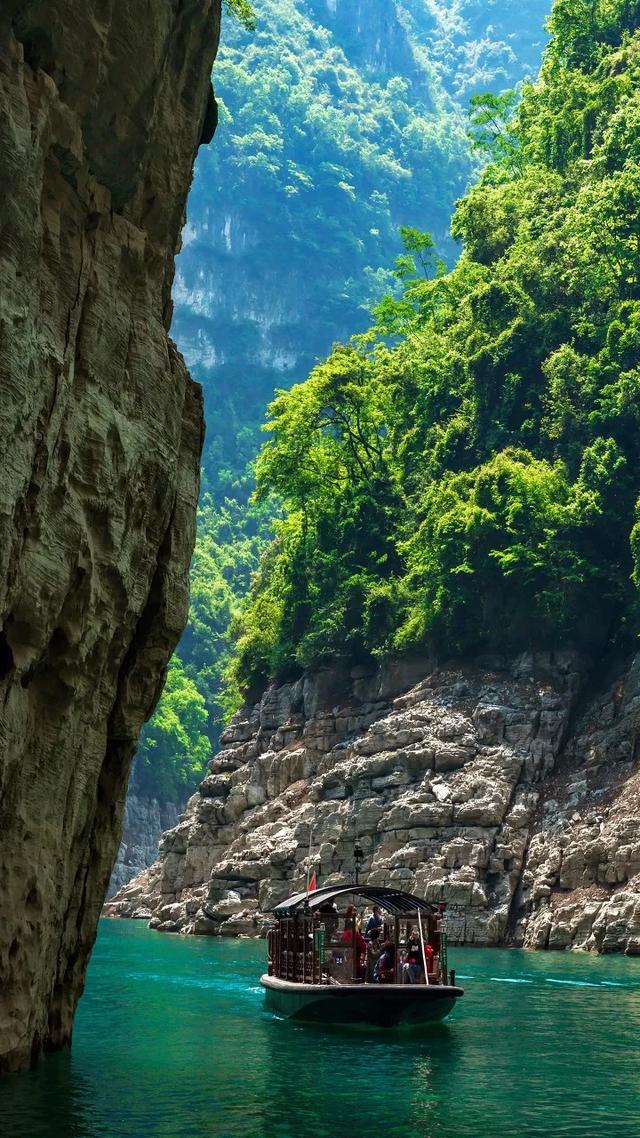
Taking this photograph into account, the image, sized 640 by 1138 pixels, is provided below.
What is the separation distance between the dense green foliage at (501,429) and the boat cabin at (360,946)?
94.9 ft

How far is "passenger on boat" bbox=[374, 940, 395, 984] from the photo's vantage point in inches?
1139

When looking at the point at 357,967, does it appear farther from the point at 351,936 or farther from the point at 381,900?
the point at 381,900

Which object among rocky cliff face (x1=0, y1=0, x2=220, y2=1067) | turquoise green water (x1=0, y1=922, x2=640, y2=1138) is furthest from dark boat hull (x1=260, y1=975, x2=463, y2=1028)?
rocky cliff face (x1=0, y1=0, x2=220, y2=1067)

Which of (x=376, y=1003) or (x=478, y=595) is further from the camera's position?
(x=478, y=595)

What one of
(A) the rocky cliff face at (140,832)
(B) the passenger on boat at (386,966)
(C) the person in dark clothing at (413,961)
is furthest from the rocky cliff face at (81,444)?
(A) the rocky cliff face at (140,832)

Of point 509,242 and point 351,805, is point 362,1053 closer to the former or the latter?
point 351,805

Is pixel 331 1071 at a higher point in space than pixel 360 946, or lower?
lower

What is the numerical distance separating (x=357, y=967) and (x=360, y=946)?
1.65 ft

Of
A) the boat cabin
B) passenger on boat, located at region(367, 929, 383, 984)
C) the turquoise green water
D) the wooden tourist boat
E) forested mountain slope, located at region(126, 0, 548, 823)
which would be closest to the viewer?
the turquoise green water

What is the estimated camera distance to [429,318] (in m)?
81.1

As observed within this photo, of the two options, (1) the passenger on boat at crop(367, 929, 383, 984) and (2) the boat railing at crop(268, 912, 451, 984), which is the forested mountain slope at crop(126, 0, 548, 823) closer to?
(2) the boat railing at crop(268, 912, 451, 984)

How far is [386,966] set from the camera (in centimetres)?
2905

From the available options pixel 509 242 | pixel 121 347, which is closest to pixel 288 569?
pixel 509 242

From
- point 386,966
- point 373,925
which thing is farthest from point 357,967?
point 373,925
